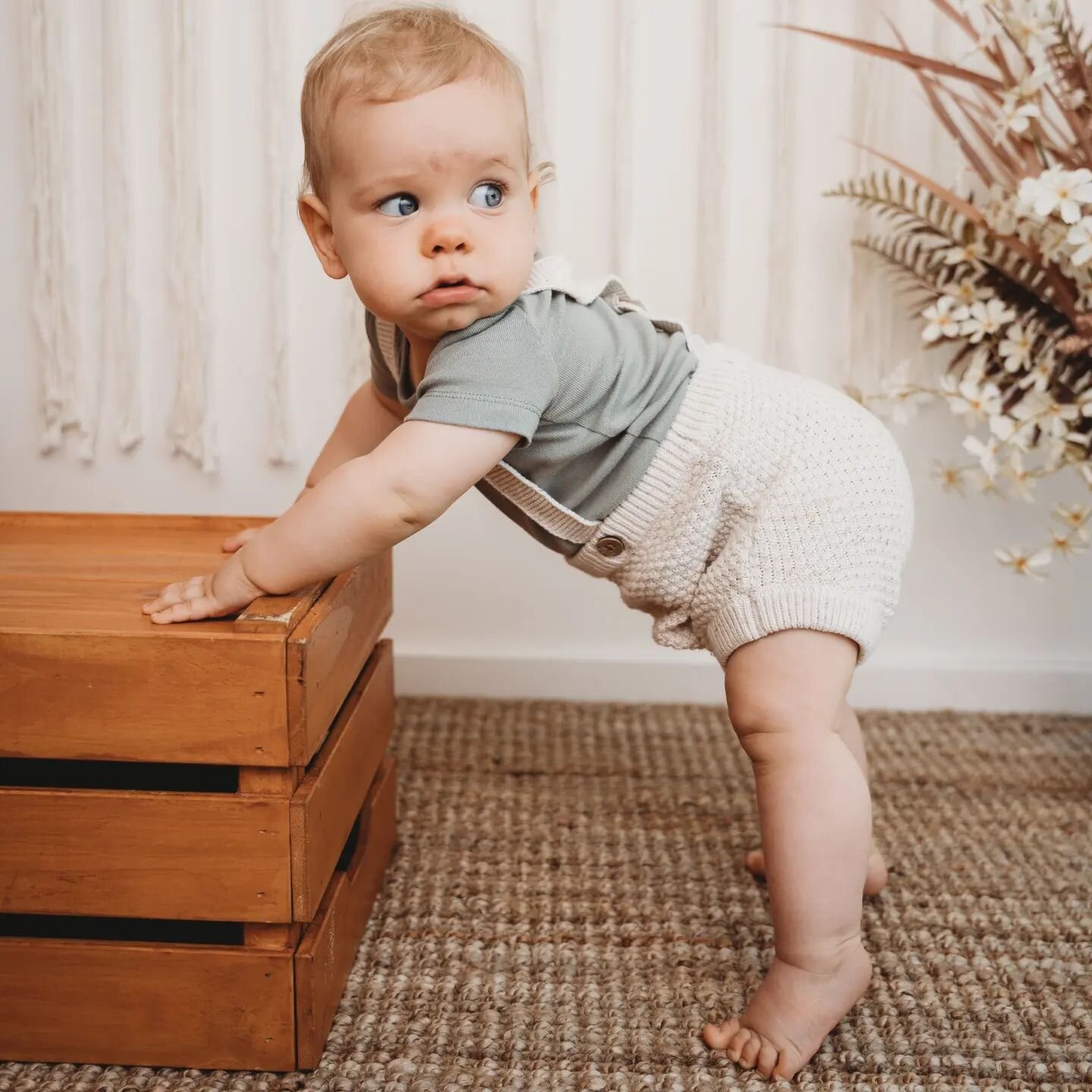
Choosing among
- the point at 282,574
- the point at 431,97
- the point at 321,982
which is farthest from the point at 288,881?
the point at 431,97

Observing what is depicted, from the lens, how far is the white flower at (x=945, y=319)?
1254 mm

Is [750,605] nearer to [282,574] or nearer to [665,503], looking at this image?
[665,503]

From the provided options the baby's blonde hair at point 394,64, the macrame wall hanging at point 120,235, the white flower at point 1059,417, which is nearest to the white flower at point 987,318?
the white flower at point 1059,417

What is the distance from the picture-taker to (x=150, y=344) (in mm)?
1434

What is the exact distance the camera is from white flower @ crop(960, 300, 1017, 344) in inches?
48.8

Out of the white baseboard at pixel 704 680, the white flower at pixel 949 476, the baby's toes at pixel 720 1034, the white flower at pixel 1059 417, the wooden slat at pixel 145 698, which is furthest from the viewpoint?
the white baseboard at pixel 704 680

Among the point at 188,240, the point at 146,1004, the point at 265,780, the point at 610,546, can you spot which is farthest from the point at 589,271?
the point at 146,1004

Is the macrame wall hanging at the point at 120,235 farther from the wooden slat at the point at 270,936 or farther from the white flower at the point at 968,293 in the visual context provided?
the white flower at the point at 968,293

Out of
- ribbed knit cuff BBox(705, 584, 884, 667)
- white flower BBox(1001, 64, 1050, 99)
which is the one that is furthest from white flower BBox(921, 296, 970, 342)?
ribbed knit cuff BBox(705, 584, 884, 667)

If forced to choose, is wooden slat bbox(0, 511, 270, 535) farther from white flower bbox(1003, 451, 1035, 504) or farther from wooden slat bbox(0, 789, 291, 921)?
white flower bbox(1003, 451, 1035, 504)

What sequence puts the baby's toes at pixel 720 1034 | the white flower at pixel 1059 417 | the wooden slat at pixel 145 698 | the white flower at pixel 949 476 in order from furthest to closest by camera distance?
the white flower at pixel 949 476, the white flower at pixel 1059 417, the baby's toes at pixel 720 1034, the wooden slat at pixel 145 698

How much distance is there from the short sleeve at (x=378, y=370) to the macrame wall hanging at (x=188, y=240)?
1.52 ft

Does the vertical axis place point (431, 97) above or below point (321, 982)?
above

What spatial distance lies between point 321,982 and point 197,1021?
85 millimetres
